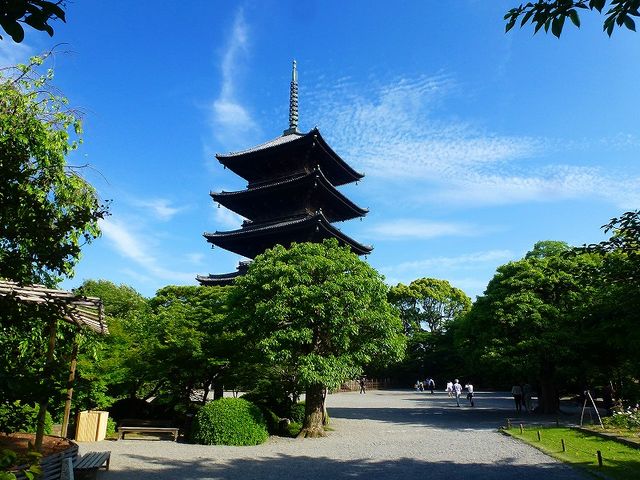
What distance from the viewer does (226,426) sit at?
43.8 ft

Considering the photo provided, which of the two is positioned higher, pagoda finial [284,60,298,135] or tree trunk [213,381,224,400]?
pagoda finial [284,60,298,135]

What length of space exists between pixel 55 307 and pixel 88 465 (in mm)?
5583

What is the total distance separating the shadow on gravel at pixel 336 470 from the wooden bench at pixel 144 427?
3.45 m

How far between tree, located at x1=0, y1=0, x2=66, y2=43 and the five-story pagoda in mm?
24171

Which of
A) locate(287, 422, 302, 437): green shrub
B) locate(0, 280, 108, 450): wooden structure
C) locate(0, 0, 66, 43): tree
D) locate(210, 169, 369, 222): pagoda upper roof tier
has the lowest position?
locate(287, 422, 302, 437): green shrub

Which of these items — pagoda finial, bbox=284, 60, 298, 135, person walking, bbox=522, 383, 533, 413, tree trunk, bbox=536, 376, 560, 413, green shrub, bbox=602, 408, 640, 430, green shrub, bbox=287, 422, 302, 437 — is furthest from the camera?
pagoda finial, bbox=284, 60, 298, 135

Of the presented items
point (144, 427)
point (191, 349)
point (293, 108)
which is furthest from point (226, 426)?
point (293, 108)

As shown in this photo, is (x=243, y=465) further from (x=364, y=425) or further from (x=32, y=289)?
(x=364, y=425)

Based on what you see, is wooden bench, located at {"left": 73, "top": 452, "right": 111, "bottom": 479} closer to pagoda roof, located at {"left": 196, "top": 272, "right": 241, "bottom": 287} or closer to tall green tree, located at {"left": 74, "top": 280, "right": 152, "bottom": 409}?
tall green tree, located at {"left": 74, "top": 280, "right": 152, "bottom": 409}

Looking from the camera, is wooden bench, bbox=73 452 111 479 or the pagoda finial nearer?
wooden bench, bbox=73 452 111 479

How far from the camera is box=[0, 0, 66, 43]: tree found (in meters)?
2.47

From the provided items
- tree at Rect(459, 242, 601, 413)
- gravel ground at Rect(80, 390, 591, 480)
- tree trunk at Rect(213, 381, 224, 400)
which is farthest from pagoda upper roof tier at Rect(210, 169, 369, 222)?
gravel ground at Rect(80, 390, 591, 480)

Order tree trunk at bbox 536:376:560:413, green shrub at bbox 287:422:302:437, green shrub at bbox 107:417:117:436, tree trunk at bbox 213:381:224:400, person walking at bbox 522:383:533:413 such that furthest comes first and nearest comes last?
person walking at bbox 522:383:533:413 < tree trunk at bbox 536:376:560:413 < tree trunk at bbox 213:381:224:400 < green shrub at bbox 287:422:302:437 < green shrub at bbox 107:417:117:436

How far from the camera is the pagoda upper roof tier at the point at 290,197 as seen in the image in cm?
2888
